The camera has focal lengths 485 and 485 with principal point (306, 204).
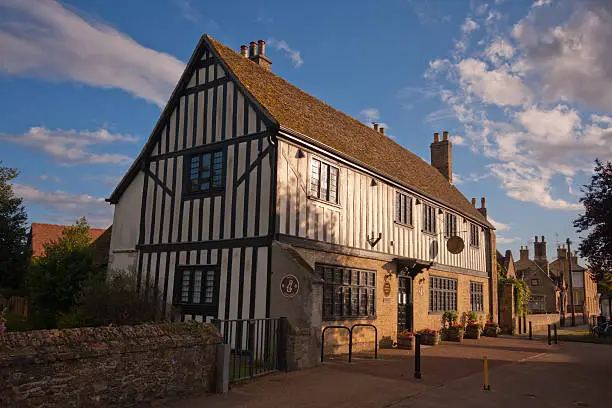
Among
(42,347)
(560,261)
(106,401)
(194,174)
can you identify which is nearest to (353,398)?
(106,401)

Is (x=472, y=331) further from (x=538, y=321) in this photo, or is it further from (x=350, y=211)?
(x=538, y=321)

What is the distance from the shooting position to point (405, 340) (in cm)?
1689

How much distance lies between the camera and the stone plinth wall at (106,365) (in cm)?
604

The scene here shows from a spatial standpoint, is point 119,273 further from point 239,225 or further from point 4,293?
point 4,293

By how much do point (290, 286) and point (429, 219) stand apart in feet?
36.2

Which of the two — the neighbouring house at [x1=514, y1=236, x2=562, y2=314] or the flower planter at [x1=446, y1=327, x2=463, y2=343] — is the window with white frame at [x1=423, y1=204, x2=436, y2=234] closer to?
the flower planter at [x1=446, y1=327, x2=463, y2=343]

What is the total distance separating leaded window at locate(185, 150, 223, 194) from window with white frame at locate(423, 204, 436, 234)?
9.78 meters

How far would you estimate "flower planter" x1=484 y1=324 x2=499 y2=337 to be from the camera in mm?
24297

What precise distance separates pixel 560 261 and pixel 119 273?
68825 mm

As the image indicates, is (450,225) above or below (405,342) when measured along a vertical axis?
above

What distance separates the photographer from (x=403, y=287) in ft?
61.2

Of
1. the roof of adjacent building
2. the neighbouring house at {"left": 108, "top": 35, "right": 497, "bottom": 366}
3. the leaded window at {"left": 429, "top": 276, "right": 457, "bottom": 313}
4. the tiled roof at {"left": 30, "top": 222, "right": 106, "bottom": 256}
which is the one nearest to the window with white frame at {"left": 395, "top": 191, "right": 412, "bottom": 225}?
the neighbouring house at {"left": 108, "top": 35, "right": 497, "bottom": 366}

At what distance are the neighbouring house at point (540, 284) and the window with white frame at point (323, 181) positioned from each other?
4458 cm

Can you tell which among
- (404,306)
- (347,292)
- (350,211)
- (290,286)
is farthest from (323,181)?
(404,306)
